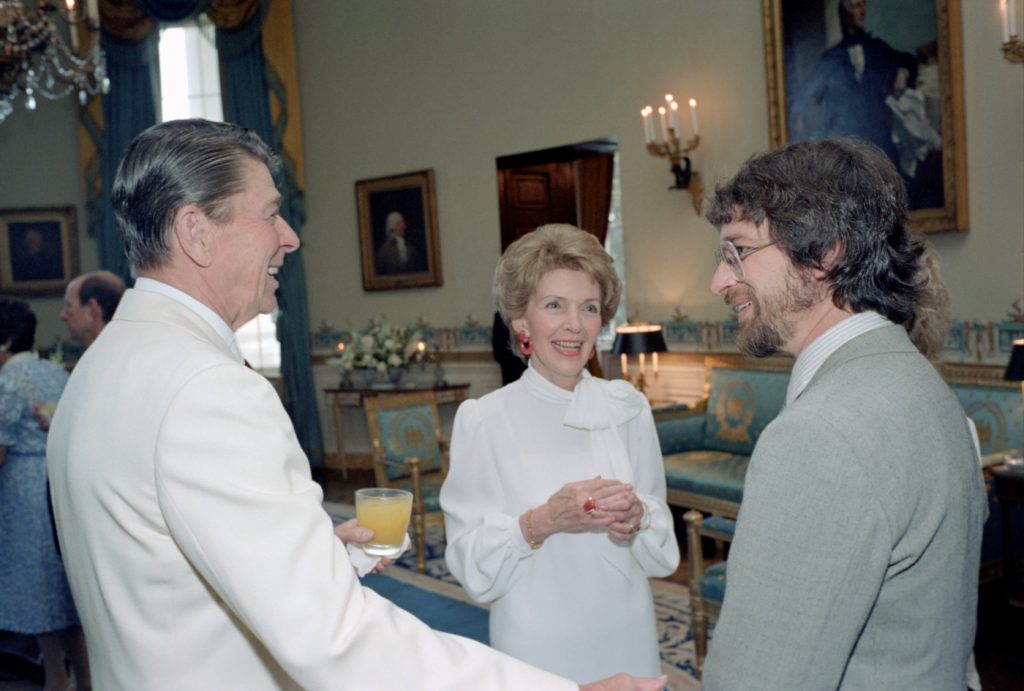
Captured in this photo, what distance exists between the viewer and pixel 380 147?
9680 mm

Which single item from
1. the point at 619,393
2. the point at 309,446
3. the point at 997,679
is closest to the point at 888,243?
the point at 619,393

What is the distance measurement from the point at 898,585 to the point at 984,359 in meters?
4.91

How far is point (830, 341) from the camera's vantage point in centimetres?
145

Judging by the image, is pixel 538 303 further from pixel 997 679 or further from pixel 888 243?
pixel 997 679

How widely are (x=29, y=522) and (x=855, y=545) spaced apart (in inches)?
152

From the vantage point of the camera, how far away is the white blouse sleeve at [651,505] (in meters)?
2.35

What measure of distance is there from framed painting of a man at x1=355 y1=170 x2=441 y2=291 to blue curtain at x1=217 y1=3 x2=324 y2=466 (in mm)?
749

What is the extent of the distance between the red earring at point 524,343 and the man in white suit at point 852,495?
111 centimetres

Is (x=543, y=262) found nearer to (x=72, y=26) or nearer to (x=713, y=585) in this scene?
(x=713, y=585)

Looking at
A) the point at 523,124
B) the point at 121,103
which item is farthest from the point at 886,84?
the point at 121,103

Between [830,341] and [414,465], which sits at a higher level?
[830,341]

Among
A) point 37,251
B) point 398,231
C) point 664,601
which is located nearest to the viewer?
point 664,601

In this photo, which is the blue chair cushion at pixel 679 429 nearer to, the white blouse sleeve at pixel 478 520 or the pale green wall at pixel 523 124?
the pale green wall at pixel 523 124

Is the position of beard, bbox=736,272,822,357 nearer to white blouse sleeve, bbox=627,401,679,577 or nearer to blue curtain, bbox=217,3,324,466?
white blouse sleeve, bbox=627,401,679,577
